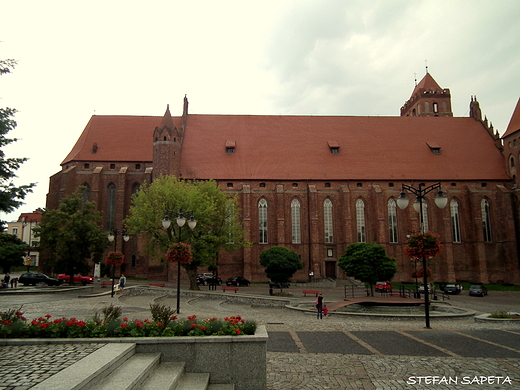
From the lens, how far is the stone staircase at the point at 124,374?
Result: 5418 mm

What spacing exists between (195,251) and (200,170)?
15923 millimetres

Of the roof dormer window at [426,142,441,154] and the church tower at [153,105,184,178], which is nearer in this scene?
the church tower at [153,105,184,178]

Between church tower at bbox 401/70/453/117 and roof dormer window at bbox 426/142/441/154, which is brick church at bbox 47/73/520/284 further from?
church tower at bbox 401/70/453/117

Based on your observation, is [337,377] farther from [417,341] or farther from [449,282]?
[449,282]

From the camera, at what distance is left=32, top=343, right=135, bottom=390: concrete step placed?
17.0 ft

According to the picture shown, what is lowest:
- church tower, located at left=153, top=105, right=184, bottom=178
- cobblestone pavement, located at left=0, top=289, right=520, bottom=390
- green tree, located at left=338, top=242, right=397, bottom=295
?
cobblestone pavement, located at left=0, top=289, right=520, bottom=390

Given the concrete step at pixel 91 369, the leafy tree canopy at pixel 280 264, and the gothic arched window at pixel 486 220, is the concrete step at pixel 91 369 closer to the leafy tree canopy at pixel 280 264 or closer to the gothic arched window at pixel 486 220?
the leafy tree canopy at pixel 280 264

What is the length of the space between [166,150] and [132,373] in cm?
3799

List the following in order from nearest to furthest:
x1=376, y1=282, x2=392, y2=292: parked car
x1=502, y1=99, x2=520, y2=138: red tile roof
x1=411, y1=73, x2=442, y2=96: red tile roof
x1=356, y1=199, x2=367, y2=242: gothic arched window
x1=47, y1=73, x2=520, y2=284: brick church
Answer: x1=376, y1=282, x2=392, y2=292: parked car
x1=47, y1=73, x2=520, y2=284: brick church
x1=356, y1=199, x2=367, y2=242: gothic arched window
x1=502, y1=99, x2=520, y2=138: red tile roof
x1=411, y1=73, x2=442, y2=96: red tile roof

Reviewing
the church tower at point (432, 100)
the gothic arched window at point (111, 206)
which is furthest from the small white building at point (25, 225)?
the church tower at point (432, 100)

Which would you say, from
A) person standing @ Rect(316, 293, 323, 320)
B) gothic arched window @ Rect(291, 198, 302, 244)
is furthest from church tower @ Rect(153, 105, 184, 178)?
person standing @ Rect(316, 293, 323, 320)

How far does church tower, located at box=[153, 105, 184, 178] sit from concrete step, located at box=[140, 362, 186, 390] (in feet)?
119

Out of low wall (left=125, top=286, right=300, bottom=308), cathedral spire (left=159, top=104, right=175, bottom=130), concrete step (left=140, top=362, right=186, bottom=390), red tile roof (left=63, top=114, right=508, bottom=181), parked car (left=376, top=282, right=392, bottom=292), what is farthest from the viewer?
red tile roof (left=63, top=114, right=508, bottom=181)

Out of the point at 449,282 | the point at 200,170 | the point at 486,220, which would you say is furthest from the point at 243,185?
the point at 486,220
